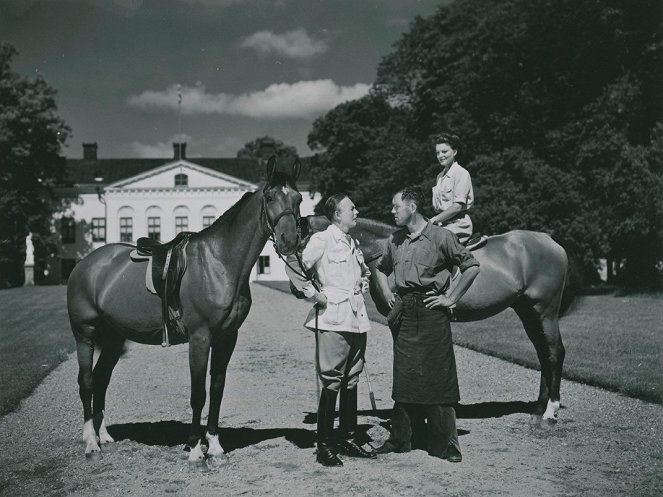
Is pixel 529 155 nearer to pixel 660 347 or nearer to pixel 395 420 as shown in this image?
pixel 660 347

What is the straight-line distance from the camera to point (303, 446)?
5855 millimetres

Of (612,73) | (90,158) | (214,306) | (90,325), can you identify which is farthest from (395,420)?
(90,158)

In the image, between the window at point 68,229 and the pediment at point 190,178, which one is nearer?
the window at point 68,229

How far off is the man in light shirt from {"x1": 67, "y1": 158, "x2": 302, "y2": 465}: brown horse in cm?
34

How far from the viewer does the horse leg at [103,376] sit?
6.16 metres

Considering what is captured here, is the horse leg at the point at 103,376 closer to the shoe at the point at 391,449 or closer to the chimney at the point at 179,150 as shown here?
the shoe at the point at 391,449

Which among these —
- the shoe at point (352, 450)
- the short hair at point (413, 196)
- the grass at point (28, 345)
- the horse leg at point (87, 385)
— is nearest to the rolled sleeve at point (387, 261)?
the short hair at point (413, 196)

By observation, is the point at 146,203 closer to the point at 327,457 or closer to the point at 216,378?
the point at 216,378

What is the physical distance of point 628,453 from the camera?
216 inches

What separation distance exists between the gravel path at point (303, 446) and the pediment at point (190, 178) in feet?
181

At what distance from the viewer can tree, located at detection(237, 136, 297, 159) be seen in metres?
69.1

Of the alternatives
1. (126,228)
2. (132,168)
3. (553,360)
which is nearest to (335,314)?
(553,360)

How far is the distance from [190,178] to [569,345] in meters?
55.6

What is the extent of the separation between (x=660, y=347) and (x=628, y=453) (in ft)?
24.1
